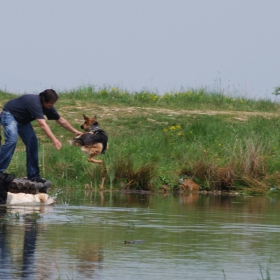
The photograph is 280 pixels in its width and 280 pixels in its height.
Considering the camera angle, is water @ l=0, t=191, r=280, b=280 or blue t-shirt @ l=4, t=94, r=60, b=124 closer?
water @ l=0, t=191, r=280, b=280

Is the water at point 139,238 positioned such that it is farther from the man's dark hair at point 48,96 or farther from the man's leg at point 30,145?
the man's dark hair at point 48,96

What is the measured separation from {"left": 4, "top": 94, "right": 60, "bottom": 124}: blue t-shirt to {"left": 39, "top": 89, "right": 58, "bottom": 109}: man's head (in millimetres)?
79

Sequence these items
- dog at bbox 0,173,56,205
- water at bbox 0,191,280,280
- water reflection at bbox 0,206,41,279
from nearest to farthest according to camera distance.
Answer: water reflection at bbox 0,206,41,279, water at bbox 0,191,280,280, dog at bbox 0,173,56,205

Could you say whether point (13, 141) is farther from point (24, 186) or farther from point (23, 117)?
point (24, 186)

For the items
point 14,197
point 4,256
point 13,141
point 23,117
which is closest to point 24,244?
point 4,256

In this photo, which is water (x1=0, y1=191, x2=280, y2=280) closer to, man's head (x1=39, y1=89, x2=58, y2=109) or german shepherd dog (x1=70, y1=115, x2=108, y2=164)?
german shepherd dog (x1=70, y1=115, x2=108, y2=164)

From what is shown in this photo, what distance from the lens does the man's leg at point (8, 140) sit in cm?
1429

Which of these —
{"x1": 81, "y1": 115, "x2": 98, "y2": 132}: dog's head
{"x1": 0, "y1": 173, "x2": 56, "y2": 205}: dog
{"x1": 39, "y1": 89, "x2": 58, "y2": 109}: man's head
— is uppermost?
{"x1": 39, "y1": 89, "x2": 58, "y2": 109}: man's head

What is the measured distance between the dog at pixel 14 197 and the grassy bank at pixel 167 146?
3.82m

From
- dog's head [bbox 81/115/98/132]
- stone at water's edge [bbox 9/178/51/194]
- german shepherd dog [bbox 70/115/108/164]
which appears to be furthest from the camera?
dog's head [bbox 81/115/98/132]

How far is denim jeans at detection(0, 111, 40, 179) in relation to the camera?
1430 cm

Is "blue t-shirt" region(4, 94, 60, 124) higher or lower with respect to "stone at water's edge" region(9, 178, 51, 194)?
higher

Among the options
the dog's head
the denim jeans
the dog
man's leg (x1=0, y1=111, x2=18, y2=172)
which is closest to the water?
the dog

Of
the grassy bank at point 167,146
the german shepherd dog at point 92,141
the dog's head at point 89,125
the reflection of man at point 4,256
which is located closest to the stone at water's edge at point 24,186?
the german shepherd dog at point 92,141
